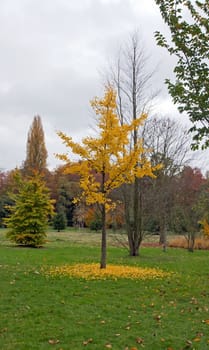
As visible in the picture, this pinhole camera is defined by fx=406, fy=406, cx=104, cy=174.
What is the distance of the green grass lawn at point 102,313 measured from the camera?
5.11 meters

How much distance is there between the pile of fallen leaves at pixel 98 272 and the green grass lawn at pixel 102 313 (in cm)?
50

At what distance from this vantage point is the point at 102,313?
653 centimetres

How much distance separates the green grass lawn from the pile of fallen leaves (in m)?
0.50

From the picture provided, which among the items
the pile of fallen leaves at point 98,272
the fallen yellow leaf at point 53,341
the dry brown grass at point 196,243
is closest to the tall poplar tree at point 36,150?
the dry brown grass at point 196,243

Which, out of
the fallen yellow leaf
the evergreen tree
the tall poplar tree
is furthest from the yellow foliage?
the tall poplar tree

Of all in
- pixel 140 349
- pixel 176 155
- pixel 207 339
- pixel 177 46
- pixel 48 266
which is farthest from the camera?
pixel 176 155

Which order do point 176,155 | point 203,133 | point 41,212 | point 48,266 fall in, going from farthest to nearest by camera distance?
point 176,155, point 41,212, point 48,266, point 203,133

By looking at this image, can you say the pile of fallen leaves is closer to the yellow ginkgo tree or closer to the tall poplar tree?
the yellow ginkgo tree

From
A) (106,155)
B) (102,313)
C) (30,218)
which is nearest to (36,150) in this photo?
(30,218)

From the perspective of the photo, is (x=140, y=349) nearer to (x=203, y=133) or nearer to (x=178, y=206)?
(x=203, y=133)

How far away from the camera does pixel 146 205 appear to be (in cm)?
1809

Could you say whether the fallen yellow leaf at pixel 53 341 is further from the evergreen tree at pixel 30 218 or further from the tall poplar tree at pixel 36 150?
the tall poplar tree at pixel 36 150

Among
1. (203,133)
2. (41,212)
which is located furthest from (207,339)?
(41,212)

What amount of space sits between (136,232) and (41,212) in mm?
6800
